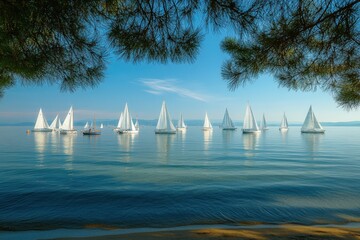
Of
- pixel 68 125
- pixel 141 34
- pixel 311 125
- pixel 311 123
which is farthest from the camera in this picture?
pixel 311 123

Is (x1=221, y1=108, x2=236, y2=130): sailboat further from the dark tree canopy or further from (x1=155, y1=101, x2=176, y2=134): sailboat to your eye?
the dark tree canopy

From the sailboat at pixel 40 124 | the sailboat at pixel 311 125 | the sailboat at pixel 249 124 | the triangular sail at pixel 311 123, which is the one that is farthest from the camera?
the sailboat at pixel 40 124

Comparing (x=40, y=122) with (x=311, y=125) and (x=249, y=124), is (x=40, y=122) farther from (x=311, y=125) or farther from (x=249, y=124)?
(x=311, y=125)

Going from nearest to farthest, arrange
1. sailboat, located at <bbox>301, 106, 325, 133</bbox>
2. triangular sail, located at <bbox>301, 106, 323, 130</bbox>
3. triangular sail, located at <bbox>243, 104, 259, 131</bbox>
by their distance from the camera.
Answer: sailboat, located at <bbox>301, 106, 325, 133</bbox>
triangular sail, located at <bbox>301, 106, 323, 130</bbox>
triangular sail, located at <bbox>243, 104, 259, 131</bbox>

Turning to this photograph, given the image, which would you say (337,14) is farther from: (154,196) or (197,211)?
(154,196)

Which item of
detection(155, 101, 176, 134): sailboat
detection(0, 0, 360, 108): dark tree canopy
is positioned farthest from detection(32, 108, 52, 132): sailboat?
detection(0, 0, 360, 108): dark tree canopy

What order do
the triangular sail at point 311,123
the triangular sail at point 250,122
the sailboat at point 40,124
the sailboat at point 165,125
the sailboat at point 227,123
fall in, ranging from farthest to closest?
the sailboat at point 227,123 < the sailboat at point 40,124 < the triangular sail at point 250,122 < the triangular sail at point 311,123 < the sailboat at point 165,125

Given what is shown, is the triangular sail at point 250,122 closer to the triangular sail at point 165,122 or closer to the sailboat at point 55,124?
the triangular sail at point 165,122

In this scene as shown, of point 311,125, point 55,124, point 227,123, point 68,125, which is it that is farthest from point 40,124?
point 311,125

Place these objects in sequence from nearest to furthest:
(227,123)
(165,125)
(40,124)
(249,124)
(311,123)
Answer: (165,125) < (311,123) < (249,124) < (40,124) < (227,123)

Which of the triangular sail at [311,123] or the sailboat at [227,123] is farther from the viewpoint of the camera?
the sailboat at [227,123]

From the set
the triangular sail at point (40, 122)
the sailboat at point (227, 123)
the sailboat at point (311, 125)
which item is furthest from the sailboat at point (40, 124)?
the sailboat at point (311, 125)

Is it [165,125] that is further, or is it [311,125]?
[311,125]

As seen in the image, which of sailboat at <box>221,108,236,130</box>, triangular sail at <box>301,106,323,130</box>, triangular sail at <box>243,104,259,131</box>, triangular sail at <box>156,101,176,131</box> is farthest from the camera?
sailboat at <box>221,108,236,130</box>
